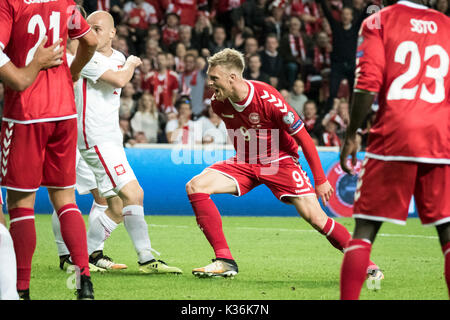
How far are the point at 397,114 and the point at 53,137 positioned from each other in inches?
81.8

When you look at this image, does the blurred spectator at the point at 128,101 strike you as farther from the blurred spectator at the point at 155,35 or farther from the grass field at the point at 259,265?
the grass field at the point at 259,265

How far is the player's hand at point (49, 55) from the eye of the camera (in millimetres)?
4383

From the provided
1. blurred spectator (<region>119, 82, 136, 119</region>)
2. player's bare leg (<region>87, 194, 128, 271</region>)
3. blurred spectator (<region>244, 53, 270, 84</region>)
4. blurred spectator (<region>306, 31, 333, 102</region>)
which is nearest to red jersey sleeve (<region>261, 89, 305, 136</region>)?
player's bare leg (<region>87, 194, 128, 271</region>)

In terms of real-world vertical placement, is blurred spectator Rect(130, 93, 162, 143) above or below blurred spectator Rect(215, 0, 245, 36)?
below

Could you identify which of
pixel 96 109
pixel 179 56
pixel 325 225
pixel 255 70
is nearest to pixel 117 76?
pixel 96 109

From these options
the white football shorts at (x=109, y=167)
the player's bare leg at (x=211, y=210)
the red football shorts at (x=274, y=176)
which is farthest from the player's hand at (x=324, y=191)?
the white football shorts at (x=109, y=167)

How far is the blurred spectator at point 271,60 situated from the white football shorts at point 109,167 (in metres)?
8.29

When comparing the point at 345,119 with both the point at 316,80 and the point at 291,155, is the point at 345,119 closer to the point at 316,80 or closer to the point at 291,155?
the point at 316,80

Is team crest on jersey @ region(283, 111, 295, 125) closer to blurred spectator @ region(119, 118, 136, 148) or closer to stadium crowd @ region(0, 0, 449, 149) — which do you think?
stadium crowd @ region(0, 0, 449, 149)

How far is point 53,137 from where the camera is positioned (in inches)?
184

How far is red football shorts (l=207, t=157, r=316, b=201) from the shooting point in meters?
6.09
